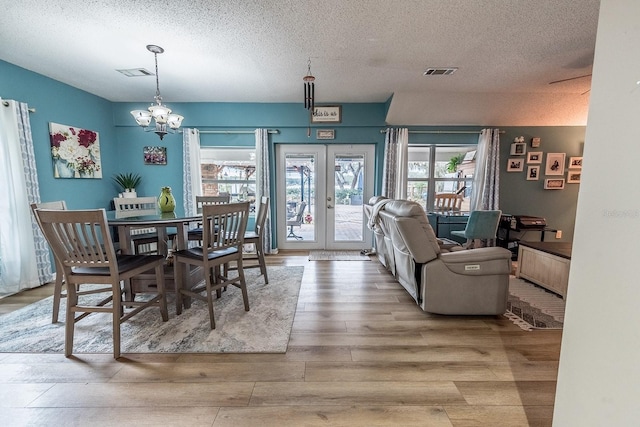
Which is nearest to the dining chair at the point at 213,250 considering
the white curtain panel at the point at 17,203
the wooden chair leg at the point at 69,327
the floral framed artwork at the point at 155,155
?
the wooden chair leg at the point at 69,327

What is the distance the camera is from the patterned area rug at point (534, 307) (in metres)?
2.22

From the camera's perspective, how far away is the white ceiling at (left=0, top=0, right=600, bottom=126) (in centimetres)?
206

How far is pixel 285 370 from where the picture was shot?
1.66 m

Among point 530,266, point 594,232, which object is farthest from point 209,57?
point 530,266

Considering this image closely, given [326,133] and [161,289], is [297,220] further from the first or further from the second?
[161,289]

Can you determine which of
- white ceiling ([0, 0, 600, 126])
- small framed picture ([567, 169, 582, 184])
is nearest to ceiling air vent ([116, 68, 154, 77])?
white ceiling ([0, 0, 600, 126])

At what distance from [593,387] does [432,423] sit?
2.39 feet

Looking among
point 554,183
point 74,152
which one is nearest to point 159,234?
point 74,152

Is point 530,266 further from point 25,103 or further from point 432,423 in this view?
point 25,103

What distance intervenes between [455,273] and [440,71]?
2550 mm

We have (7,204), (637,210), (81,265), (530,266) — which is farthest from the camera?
(530,266)

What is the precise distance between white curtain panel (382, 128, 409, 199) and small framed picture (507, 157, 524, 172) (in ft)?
6.23

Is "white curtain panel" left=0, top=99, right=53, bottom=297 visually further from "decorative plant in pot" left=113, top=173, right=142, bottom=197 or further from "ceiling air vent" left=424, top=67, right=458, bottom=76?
"ceiling air vent" left=424, top=67, right=458, bottom=76

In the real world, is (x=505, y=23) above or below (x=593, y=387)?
above
